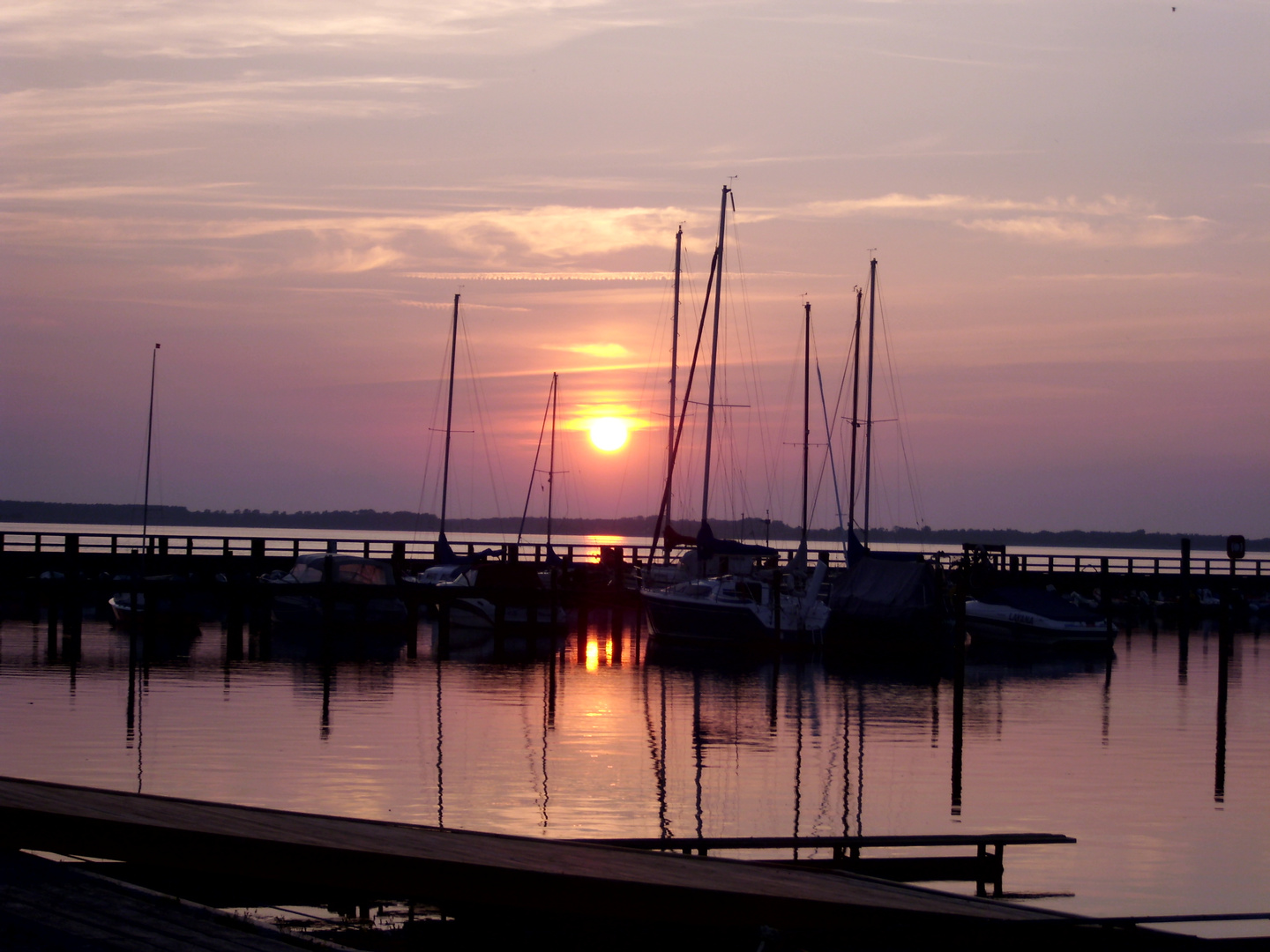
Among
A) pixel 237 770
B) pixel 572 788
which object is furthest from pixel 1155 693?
pixel 237 770

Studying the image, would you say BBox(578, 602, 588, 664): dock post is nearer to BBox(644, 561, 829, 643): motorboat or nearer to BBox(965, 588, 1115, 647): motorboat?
BBox(644, 561, 829, 643): motorboat

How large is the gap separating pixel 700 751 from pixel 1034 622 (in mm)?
25387

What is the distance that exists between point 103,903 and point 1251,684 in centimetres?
3490

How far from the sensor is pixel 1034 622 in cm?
4547

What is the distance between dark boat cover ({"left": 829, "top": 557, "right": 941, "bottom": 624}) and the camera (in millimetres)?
41156

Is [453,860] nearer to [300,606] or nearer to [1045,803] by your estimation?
[1045,803]

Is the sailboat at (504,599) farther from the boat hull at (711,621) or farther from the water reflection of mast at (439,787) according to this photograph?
the water reflection of mast at (439,787)

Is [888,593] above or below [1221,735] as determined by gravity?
above

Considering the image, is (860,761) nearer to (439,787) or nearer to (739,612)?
(439,787)

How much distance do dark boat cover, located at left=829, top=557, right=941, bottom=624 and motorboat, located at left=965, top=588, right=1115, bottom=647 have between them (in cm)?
485

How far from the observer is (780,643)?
1601 inches

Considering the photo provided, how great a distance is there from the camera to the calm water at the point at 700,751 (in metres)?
17.1

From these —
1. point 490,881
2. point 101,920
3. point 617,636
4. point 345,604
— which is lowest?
point 617,636

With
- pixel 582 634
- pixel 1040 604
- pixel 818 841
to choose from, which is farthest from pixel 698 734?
pixel 1040 604
